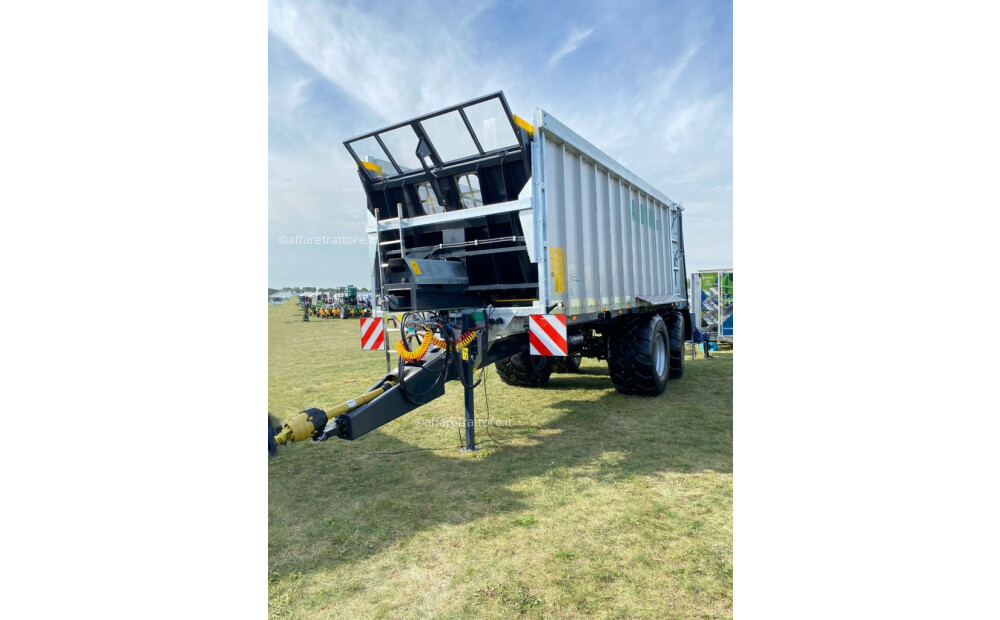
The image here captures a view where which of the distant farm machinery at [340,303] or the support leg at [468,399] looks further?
the distant farm machinery at [340,303]

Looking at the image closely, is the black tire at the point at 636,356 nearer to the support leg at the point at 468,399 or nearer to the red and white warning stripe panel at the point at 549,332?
the red and white warning stripe panel at the point at 549,332

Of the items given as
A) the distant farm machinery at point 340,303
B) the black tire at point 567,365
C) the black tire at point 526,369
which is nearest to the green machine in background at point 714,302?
the black tire at point 567,365

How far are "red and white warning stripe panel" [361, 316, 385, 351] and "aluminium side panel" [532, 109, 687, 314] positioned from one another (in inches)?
63.8

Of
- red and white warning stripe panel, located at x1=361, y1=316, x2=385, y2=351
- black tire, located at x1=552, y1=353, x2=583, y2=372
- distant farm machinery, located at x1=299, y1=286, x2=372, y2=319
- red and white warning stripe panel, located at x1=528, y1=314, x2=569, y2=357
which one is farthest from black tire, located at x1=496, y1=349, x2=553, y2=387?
red and white warning stripe panel, located at x1=528, y1=314, x2=569, y2=357

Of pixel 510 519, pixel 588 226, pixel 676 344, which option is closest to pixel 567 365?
pixel 676 344

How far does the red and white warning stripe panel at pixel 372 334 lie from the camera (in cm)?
480

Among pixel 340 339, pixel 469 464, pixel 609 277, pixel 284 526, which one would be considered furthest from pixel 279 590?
pixel 340 339

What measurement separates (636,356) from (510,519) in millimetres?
3571

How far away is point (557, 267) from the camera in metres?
4.43

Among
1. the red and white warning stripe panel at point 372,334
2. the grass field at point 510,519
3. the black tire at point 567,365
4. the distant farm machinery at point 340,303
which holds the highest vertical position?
the distant farm machinery at point 340,303

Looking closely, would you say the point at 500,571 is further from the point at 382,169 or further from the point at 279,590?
the point at 382,169

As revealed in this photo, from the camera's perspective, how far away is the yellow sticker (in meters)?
4.34

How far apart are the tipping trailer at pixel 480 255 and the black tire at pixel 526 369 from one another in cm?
178

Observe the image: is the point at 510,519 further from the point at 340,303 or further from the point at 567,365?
the point at 567,365
